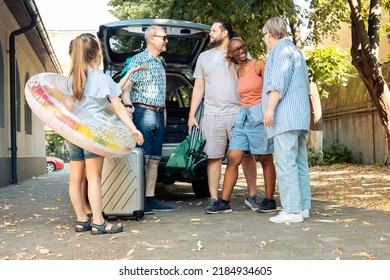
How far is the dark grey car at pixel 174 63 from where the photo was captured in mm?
7680

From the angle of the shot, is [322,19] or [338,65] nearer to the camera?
[338,65]

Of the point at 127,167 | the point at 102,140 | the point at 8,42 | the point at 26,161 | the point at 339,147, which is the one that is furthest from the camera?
the point at 339,147

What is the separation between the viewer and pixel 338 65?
17.8 metres

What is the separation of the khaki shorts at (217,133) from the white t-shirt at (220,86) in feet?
0.22

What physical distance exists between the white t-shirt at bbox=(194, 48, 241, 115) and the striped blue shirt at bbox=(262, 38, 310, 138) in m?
0.79

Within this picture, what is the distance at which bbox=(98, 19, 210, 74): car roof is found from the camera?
25.0ft

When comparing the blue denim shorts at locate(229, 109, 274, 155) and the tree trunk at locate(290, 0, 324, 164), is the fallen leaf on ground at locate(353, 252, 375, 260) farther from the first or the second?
the tree trunk at locate(290, 0, 324, 164)

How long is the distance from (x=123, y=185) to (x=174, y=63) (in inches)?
119

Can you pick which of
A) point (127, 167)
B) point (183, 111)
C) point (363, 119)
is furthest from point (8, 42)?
point (363, 119)

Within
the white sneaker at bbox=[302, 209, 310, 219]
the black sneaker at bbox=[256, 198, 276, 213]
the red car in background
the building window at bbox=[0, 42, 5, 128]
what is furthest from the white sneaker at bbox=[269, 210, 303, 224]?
the red car in background

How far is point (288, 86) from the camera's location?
19.0ft

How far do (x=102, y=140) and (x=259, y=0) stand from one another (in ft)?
15.0

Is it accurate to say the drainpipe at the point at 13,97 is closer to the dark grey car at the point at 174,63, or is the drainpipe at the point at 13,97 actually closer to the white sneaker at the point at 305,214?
the dark grey car at the point at 174,63
